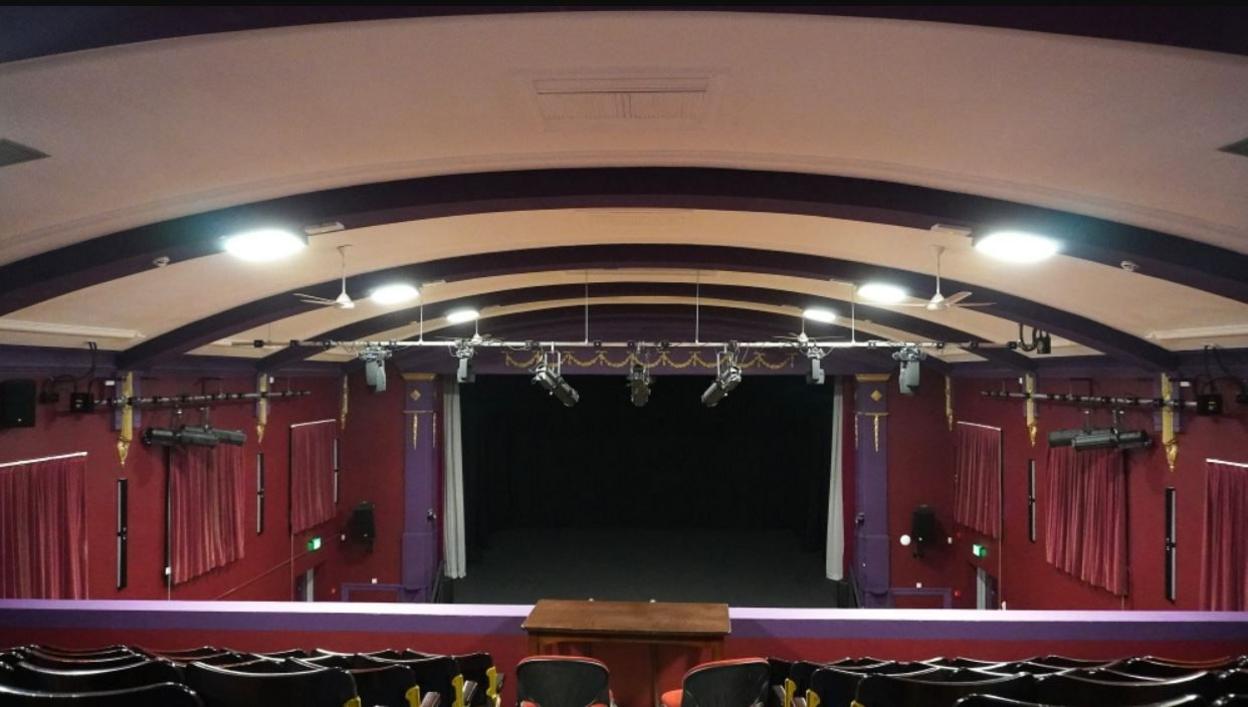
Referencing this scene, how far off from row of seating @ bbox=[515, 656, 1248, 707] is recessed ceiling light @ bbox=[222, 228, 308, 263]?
262 cm

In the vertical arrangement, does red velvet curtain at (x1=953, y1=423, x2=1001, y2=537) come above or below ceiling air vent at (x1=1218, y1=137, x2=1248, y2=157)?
below

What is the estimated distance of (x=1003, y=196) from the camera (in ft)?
12.9

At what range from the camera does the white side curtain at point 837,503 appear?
511 inches

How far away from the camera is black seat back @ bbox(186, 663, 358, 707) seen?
281 centimetres

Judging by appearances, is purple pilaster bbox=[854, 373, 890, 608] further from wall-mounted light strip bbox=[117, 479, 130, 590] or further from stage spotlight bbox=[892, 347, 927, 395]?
wall-mounted light strip bbox=[117, 479, 130, 590]

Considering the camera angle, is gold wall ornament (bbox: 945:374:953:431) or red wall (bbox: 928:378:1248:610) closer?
red wall (bbox: 928:378:1248:610)

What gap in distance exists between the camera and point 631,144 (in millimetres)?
3715

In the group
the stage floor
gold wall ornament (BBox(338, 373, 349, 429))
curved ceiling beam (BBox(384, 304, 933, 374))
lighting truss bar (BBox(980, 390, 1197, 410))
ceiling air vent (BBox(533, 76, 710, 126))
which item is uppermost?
ceiling air vent (BBox(533, 76, 710, 126))

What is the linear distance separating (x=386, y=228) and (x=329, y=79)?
2495 mm

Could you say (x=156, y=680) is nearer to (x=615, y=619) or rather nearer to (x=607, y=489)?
(x=615, y=619)

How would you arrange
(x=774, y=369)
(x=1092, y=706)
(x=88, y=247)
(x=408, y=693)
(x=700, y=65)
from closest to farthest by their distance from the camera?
(x=700, y=65)
(x=1092, y=706)
(x=408, y=693)
(x=88, y=247)
(x=774, y=369)

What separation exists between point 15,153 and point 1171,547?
9163 millimetres

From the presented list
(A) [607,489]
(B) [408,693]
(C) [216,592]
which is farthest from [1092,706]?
(A) [607,489]

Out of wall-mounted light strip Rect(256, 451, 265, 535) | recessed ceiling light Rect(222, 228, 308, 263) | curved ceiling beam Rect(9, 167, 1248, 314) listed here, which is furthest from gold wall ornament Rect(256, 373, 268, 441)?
recessed ceiling light Rect(222, 228, 308, 263)
